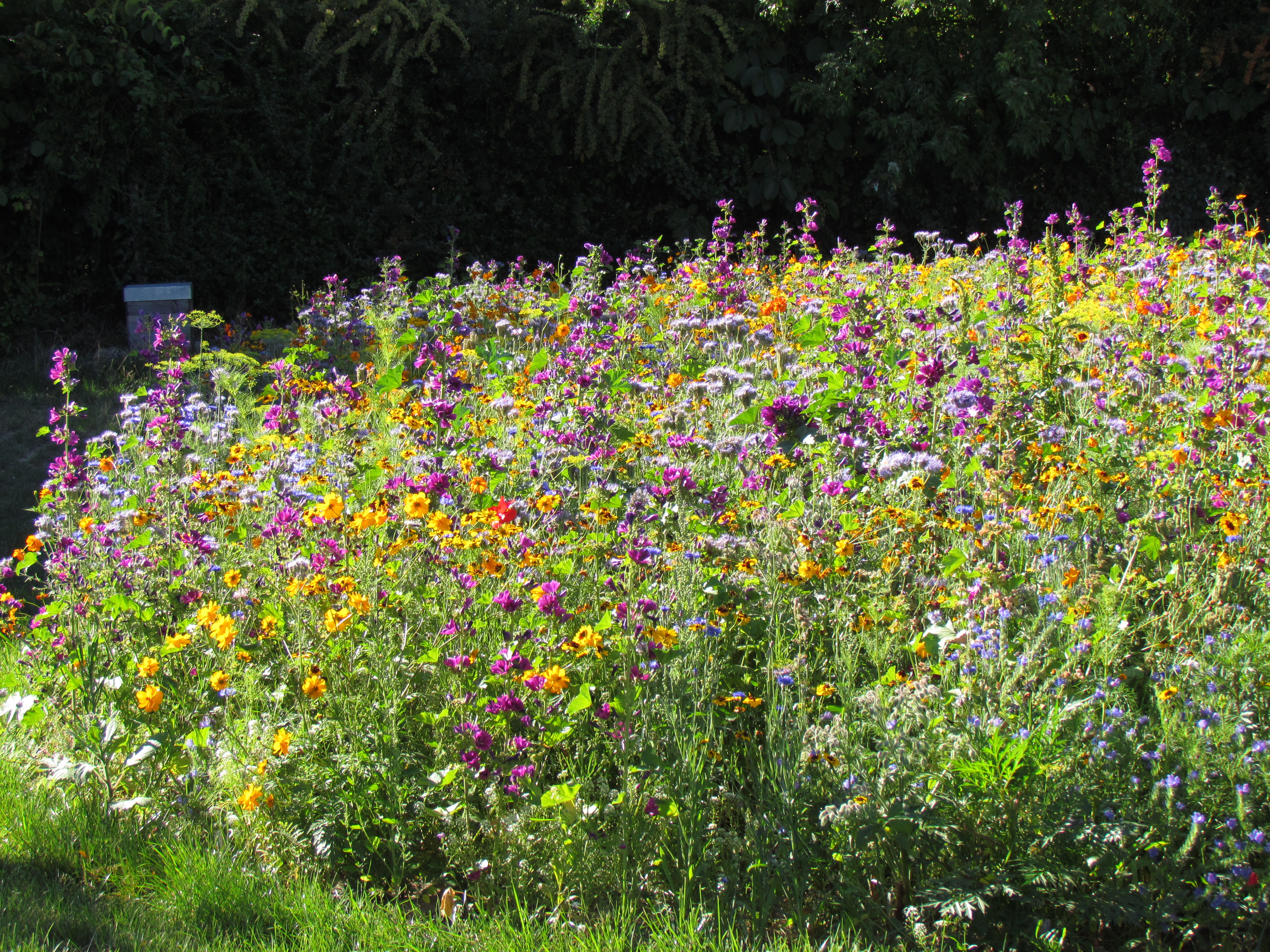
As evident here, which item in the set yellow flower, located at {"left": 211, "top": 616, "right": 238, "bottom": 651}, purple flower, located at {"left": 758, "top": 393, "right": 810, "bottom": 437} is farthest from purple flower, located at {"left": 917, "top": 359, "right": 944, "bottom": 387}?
yellow flower, located at {"left": 211, "top": 616, "right": 238, "bottom": 651}

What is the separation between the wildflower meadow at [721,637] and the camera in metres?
1.92

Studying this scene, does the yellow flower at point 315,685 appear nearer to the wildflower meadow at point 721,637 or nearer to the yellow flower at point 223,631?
the wildflower meadow at point 721,637

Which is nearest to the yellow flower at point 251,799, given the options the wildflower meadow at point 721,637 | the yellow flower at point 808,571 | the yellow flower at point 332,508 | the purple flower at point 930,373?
the wildflower meadow at point 721,637

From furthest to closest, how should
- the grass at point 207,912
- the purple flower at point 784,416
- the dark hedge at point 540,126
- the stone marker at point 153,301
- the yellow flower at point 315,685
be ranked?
the dark hedge at point 540,126
the stone marker at point 153,301
the purple flower at point 784,416
the yellow flower at point 315,685
the grass at point 207,912

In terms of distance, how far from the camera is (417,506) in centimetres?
246

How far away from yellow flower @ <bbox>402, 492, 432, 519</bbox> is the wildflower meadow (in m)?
0.03

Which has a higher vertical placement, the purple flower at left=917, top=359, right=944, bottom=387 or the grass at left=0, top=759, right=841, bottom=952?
the purple flower at left=917, top=359, right=944, bottom=387

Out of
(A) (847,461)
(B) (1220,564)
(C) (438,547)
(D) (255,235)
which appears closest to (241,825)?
A: (C) (438,547)

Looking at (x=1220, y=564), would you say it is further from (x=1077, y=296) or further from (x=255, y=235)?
(x=255, y=235)

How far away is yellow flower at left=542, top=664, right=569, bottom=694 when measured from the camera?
6.66 feet

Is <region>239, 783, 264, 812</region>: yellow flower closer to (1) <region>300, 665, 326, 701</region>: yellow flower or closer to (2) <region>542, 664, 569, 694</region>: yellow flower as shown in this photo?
(1) <region>300, 665, 326, 701</region>: yellow flower

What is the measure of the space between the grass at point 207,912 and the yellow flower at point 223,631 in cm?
43

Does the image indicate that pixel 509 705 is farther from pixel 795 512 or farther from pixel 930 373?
pixel 930 373

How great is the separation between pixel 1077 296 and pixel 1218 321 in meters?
0.81
